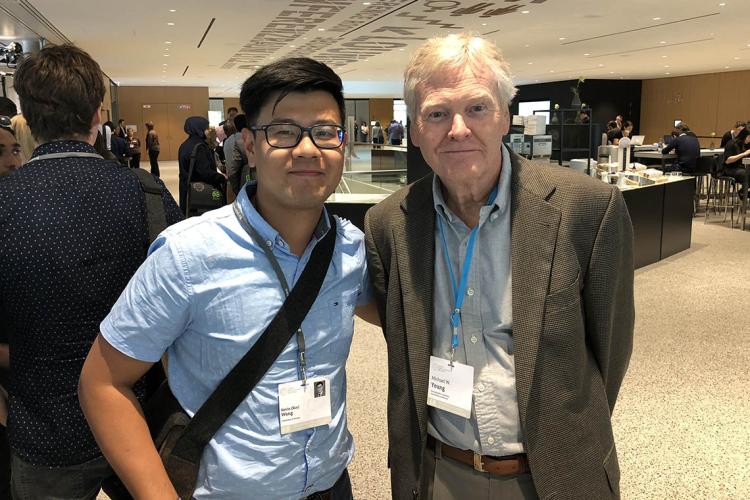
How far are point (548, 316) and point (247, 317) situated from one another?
2.06 feet

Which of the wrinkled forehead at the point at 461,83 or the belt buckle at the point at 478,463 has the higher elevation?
the wrinkled forehead at the point at 461,83

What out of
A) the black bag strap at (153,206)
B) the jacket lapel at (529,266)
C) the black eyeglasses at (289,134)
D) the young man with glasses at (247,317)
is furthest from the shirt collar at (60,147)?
the jacket lapel at (529,266)

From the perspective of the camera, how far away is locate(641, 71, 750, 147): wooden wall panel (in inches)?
917

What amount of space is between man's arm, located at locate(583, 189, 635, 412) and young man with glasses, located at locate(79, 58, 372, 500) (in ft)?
1.88

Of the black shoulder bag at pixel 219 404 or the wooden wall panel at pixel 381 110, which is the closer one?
the black shoulder bag at pixel 219 404

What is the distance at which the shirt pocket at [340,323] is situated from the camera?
4.00 feet

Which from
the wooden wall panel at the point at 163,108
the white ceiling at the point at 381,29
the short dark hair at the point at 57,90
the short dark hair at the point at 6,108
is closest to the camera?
the short dark hair at the point at 57,90

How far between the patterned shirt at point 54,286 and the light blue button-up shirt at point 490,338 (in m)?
0.84

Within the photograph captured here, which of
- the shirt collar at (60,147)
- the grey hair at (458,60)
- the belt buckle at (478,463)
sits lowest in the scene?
the belt buckle at (478,463)

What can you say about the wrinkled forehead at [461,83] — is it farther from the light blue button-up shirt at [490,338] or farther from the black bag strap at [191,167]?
the black bag strap at [191,167]

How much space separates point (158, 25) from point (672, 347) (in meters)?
10.7

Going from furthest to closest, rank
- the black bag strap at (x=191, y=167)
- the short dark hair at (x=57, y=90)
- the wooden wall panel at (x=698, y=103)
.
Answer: the wooden wall panel at (x=698, y=103), the black bag strap at (x=191, y=167), the short dark hair at (x=57, y=90)

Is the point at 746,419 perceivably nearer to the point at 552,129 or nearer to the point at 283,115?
the point at 283,115

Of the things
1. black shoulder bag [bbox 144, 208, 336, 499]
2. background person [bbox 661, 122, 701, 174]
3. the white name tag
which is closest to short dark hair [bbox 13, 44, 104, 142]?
black shoulder bag [bbox 144, 208, 336, 499]
